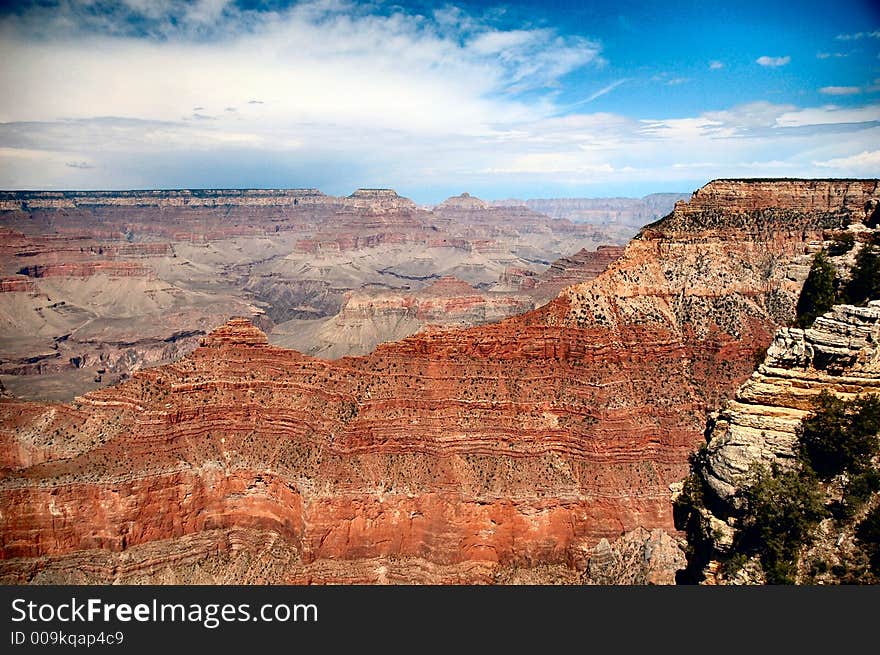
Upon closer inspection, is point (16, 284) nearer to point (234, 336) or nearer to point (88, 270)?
point (88, 270)

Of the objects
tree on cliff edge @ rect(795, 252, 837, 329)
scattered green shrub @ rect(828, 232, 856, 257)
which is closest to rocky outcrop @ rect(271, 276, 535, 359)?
scattered green shrub @ rect(828, 232, 856, 257)

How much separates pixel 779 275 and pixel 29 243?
527 feet

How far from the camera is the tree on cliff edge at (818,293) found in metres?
26.8

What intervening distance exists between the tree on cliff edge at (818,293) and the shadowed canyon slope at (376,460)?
30.1 feet

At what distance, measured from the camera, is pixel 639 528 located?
3397cm

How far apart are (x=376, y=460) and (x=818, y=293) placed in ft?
74.2

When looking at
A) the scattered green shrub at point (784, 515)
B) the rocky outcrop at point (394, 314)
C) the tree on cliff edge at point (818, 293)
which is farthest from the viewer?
the rocky outcrop at point (394, 314)

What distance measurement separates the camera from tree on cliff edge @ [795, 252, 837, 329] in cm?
2683

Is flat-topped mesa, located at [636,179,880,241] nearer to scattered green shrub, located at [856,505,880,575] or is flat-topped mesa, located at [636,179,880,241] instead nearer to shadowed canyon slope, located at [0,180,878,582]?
shadowed canyon slope, located at [0,180,878,582]

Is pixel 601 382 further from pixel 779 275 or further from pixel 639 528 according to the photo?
pixel 779 275

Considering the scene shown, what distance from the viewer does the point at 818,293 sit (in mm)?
28578

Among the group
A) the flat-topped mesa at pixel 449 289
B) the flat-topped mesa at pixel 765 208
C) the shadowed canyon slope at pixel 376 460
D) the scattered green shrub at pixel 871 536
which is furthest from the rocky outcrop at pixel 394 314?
the scattered green shrub at pixel 871 536

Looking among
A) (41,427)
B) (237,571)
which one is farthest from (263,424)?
(41,427)

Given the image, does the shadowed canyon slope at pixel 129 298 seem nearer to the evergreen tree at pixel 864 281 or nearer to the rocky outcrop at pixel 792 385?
the evergreen tree at pixel 864 281
